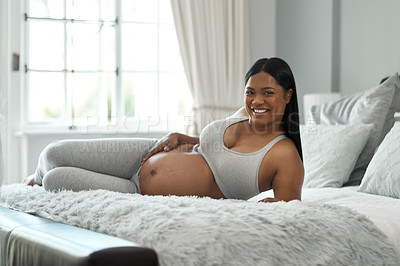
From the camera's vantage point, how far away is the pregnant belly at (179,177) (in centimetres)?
200

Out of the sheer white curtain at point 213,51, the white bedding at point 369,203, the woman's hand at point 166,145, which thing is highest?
the sheer white curtain at point 213,51

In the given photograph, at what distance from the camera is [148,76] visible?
451 cm

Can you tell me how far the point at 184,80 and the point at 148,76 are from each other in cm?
31

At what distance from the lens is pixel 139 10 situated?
14.6ft

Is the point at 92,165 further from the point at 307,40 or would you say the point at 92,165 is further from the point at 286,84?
the point at 307,40

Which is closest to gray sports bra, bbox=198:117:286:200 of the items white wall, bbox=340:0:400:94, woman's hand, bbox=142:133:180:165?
woman's hand, bbox=142:133:180:165

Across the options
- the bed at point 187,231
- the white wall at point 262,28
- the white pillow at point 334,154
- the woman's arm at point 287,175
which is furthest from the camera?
the white wall at point 262,28

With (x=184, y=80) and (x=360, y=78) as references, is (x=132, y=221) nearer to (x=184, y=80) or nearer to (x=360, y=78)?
(x=360, y=78)

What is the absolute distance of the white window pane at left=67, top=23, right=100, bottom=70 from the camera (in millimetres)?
4262

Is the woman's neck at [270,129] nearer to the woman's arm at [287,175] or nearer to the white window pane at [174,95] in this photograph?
the woman's arm at [287,175]

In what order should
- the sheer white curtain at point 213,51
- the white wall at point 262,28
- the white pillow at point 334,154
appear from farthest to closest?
the white wall at point 262,28 → the sheer white curtain at point 213,51 → the white pillow at point 334,154

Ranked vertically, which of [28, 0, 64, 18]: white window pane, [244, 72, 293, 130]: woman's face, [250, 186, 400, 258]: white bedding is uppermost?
[28, 0, 64, 18]: white window pane

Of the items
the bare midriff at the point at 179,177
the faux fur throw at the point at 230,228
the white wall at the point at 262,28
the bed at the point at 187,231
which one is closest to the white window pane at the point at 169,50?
the white wall at the point at 262,28

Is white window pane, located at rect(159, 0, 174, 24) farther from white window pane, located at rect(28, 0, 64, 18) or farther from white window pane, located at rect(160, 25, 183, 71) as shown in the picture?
white window pane, located at rect(28, 0, 64, 18)
